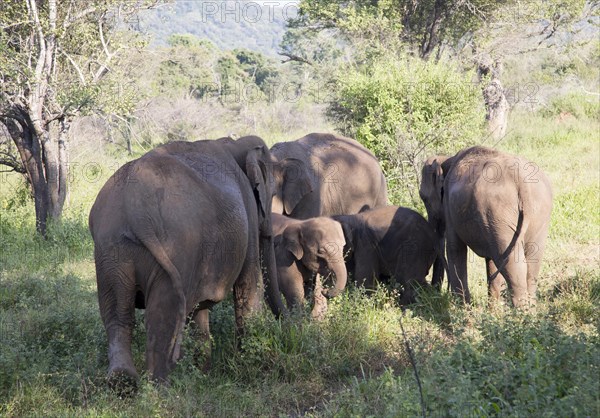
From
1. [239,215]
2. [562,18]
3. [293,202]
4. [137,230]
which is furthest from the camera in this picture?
[562,18]

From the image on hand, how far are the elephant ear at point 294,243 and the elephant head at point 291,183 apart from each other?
1.85 ft

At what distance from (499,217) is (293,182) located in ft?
8.05

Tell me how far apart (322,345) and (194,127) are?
2236 centimetres

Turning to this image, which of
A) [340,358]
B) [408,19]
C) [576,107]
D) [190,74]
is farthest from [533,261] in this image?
[190,74]

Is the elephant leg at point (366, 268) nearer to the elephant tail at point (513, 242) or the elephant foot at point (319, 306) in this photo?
the elephant foot at point (319, 306)

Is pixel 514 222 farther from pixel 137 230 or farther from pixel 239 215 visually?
pixel 137 230

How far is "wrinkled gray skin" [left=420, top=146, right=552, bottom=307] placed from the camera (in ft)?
24.1

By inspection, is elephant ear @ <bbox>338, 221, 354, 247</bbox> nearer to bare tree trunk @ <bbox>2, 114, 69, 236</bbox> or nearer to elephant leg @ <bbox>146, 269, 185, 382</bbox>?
elephant leg @ <bbox>146, 269, 185, 382</bbox>

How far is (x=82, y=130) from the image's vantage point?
72.4 feet

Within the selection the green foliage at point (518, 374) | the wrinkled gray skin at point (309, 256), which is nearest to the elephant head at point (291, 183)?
the wrinkled gray skin at point (309, 256)

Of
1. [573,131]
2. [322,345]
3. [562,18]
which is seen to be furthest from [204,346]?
[562,18]

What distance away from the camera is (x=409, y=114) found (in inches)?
573

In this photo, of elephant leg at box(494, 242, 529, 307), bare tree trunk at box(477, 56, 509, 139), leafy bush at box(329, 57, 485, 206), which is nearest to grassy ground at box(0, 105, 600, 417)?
elephant leg at box(494, 242, 529, 307)

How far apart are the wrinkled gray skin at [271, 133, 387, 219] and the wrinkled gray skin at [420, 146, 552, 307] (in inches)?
94.4
